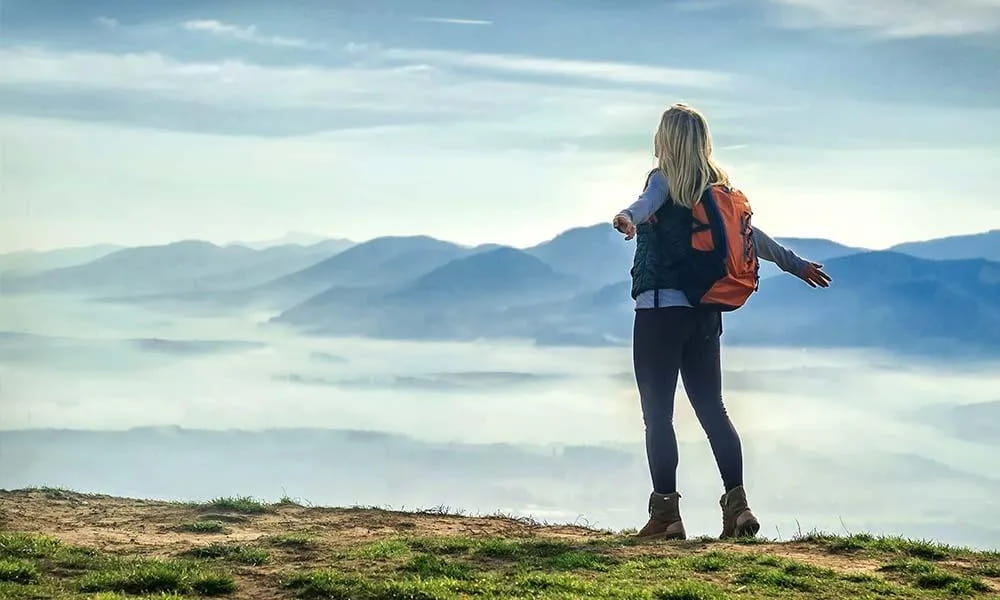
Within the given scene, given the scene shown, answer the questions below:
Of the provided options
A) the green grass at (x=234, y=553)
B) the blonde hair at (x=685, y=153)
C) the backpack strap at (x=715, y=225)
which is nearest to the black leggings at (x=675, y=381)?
the backpack strap at (x=715, y=225)

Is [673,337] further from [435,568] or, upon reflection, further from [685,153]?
[435,568]

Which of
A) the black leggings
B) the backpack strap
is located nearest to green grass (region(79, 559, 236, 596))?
the black leggings

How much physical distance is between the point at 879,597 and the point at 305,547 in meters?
4.50

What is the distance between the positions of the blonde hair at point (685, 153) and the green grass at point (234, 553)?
4.25 meters

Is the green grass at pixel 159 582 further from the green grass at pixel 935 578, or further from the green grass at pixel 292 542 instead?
the green grass at pixel 935 578

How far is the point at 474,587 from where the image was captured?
9414 mm

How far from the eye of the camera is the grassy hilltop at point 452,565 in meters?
9.40

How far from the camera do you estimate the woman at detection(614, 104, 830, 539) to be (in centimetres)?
1098

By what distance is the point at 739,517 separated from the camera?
11500mm

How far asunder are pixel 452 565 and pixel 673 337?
8.40 feet

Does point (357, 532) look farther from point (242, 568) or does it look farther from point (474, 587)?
point (474, 587)

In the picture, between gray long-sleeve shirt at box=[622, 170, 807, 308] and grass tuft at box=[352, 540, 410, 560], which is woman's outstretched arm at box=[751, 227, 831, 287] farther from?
grass tuft at box=[352, 540, 410, 560]

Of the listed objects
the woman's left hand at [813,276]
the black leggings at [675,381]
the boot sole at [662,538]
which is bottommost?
the boot sole at [662,538]

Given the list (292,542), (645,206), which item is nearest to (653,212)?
(645,206)
